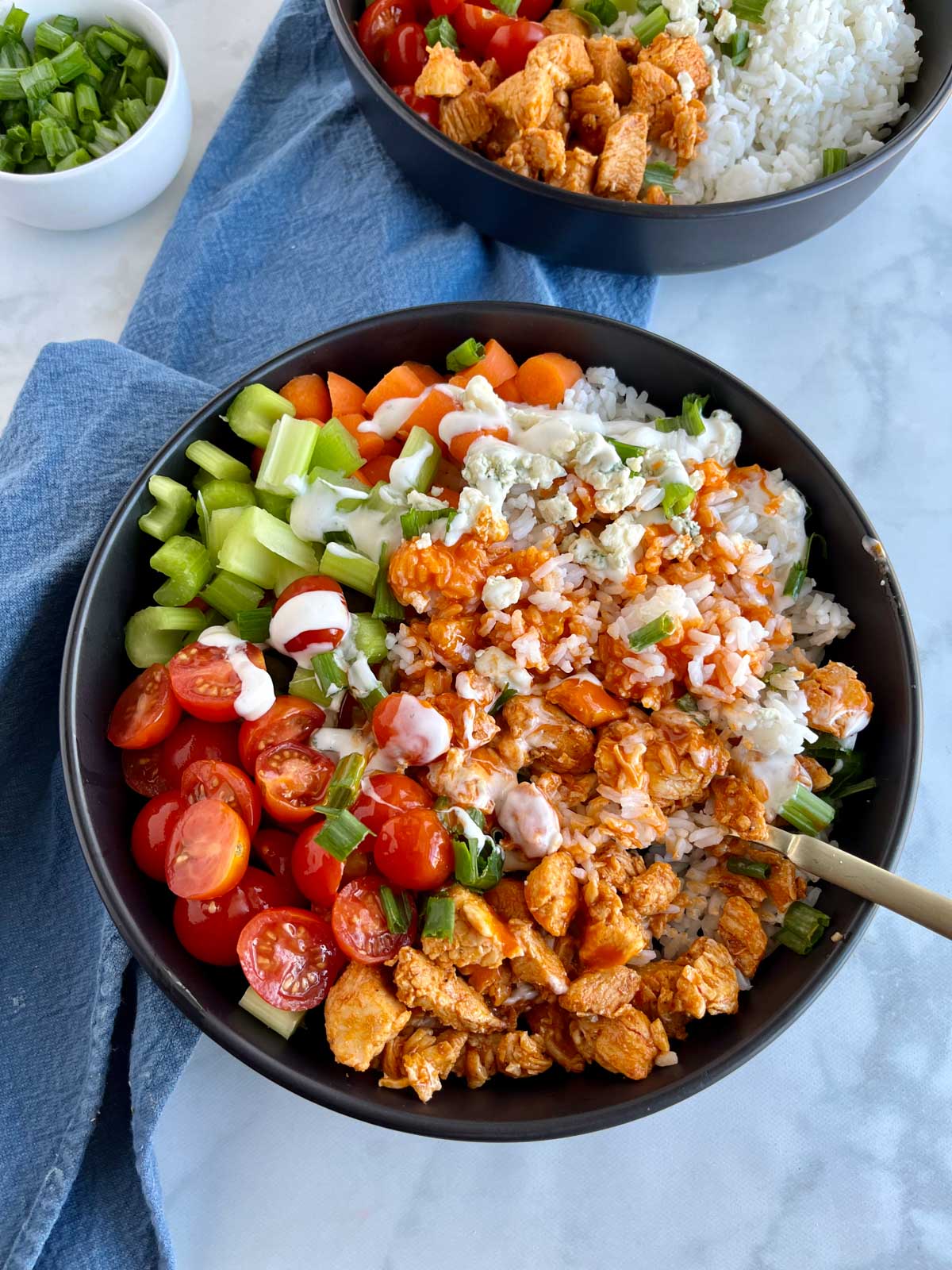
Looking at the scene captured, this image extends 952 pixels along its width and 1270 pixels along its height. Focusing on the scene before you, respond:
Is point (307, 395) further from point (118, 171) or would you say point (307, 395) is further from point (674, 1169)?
point (674, 1169)

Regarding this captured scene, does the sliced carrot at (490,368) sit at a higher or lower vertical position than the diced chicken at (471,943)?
higher

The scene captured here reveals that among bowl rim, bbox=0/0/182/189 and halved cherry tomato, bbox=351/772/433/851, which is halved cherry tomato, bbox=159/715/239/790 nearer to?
halved cherry tomato, bbox=351/772/433/851

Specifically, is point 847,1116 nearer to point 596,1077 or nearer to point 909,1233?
point 909,1233

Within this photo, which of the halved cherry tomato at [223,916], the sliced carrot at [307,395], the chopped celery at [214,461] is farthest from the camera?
the sliced carrot at [307,395]

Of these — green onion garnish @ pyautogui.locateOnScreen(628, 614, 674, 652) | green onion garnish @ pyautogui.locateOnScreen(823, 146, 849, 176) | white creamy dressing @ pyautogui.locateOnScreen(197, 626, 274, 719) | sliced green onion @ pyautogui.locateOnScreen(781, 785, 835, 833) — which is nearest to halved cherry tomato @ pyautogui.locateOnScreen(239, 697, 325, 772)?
white creamy dressing @ pyautogui.locateOnScreen(197, 626, 274, 719)

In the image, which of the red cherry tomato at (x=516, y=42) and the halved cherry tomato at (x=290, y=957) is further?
the red cherry tomato at (x=516, y=42)

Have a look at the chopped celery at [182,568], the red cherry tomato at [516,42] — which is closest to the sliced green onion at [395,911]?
the chopped celery at [182,568]

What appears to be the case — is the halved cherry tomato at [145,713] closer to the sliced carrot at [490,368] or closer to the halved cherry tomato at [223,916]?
the halved cherry tomato at [223,916]
